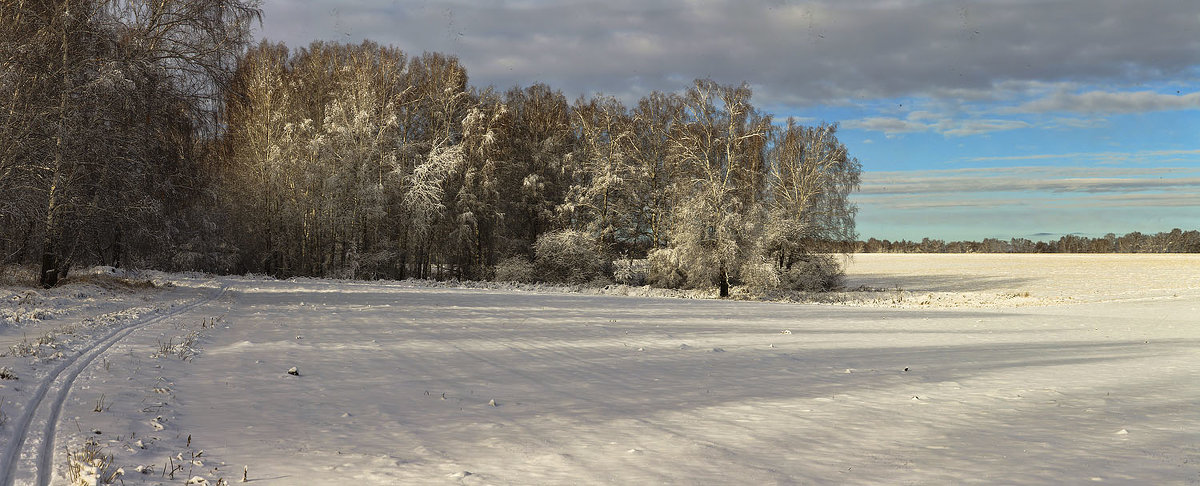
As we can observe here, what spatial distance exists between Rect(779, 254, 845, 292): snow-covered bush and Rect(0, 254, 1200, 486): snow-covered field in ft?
56.4

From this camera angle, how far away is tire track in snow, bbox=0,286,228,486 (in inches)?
199

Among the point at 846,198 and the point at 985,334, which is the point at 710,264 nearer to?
the point at 846,198

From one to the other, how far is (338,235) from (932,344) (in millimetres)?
34127

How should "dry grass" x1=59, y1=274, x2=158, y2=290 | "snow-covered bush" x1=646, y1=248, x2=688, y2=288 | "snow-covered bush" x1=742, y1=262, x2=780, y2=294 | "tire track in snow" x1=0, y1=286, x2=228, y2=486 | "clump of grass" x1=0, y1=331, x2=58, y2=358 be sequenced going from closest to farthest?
1. "tire track in snow" x1=0, y1=286, x2=228, y2=486
2. "clump of grass" x1=0, y1=331, x2=58, y2=358
3. "dry grass" x1=59, y1=274, x2=158, y2=290
4. "snow-covered bush" x1=742, y1=262, x2=780, y2=294
5. "snow-covered bush" x1=646, y1=248, x2=688, y2=288

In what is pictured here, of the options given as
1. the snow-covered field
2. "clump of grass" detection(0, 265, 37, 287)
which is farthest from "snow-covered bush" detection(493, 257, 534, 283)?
"clump of grass" detection(0, 265, 37, 287)

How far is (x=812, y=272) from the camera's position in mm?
35750

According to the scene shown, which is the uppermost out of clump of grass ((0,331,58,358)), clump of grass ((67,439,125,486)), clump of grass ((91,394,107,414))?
clump of grass ((0,331,58,358))

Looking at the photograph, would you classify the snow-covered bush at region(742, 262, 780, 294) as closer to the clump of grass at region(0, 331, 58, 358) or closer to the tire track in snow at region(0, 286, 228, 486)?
the tire track in snow at region(0, 286, 228, 486)

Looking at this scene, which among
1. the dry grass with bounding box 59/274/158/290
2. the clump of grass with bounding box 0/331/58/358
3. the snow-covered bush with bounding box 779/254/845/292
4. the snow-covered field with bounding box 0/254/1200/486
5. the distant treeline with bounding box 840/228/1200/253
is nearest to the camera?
the snow-covered field with bounding box 0/254/1200/486

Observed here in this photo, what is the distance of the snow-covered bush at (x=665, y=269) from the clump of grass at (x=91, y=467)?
91.7 feet

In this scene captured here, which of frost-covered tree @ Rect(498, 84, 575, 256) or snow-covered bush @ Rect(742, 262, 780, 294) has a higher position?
frost-covered tree @ Rect(498, 84, 575, 256)

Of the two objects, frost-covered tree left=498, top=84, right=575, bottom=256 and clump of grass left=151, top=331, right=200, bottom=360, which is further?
frost-covered tree left=498, top=84, right=575, bottom=256

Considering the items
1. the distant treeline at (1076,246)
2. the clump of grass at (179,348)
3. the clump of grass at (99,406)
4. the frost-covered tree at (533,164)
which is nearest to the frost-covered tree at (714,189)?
the frost-covered tree at (533,164)

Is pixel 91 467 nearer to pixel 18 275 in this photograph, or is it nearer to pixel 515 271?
pixel 18 275
